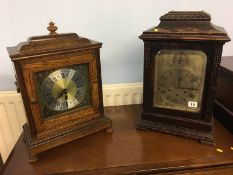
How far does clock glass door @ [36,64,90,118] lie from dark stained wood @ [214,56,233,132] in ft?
1.90

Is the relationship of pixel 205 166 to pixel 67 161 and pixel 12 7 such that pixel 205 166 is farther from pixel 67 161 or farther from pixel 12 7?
pixel 12 7

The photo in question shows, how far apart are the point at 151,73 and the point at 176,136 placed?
0.90ft

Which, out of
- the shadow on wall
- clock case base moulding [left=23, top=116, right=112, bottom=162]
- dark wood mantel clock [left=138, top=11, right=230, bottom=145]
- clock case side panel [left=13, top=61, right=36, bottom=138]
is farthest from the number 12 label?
the shadow on wall

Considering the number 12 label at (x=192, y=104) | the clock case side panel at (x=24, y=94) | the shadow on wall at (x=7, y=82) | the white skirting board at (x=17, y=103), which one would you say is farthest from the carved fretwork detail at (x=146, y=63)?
the shadow on wall at (x=7, y=82)

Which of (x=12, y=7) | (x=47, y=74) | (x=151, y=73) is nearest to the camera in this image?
(x=47, y=74)

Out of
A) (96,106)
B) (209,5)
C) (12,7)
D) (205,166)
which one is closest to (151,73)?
(96,106)

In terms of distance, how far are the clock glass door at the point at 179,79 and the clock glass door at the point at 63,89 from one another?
11.1 inches

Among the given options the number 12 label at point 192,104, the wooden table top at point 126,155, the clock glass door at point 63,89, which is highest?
the clock glass door at point 63,89

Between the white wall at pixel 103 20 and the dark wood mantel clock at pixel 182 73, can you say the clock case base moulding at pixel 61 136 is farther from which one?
the white wall at pixel 103 20

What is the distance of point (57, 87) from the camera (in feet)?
2.69

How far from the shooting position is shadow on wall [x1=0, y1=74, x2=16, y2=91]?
1173 millimetres

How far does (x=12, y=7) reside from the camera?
1042mm

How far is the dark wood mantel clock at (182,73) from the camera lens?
2.61 ft

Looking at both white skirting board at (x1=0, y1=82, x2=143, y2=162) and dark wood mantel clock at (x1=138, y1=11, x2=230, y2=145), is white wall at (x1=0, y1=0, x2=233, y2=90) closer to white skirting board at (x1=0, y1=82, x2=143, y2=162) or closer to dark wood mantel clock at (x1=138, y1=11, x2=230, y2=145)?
white skirting board at (x1=0, y1=82, x2=143, y2=162)
